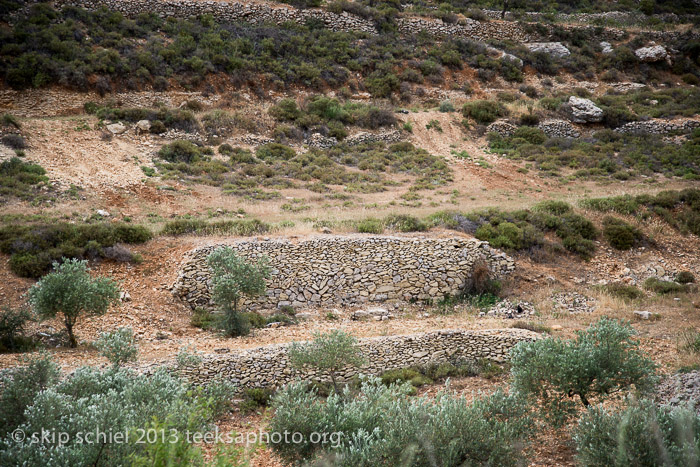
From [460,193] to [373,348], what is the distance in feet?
45.1

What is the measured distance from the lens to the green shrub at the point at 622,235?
61.1 ft

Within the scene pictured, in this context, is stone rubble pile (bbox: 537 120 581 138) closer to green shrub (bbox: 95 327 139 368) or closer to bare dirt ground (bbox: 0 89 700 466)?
bare dirt ground (bbox: 0 89 700 466)

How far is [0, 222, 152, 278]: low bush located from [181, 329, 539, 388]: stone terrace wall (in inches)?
276

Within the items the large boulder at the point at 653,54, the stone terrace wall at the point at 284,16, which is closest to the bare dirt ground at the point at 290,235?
the stone terrace wall at the point at 284,16

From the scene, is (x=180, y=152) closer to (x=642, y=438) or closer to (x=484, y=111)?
(x=484, y=111)

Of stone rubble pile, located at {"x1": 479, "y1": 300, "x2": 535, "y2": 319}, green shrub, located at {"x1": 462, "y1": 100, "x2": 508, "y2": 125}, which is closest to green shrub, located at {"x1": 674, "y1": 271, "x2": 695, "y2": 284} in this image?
stone rubble pile, located at {"x1": 479, "y1": 300, "x2": 535, "y2": 319}

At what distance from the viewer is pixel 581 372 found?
7.80 meters

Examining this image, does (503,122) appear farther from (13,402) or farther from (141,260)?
(13,402)

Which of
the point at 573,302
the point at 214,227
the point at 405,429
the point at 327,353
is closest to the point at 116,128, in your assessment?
the point at 214,227

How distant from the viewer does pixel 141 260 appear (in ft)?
51.3

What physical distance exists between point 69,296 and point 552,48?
42.4 m

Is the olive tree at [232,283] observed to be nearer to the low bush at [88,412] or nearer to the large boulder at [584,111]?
the low bush at [88,412]

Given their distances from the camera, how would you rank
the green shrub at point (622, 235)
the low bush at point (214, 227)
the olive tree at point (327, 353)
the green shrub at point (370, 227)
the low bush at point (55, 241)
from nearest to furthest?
the olive tree at point (327, 353), the low bush at point (55, 241), the low bush at point (214, 227), the green shrub at point (370, 227), the green shrub at point (622, 235)

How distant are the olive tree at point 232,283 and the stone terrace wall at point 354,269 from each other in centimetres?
161
